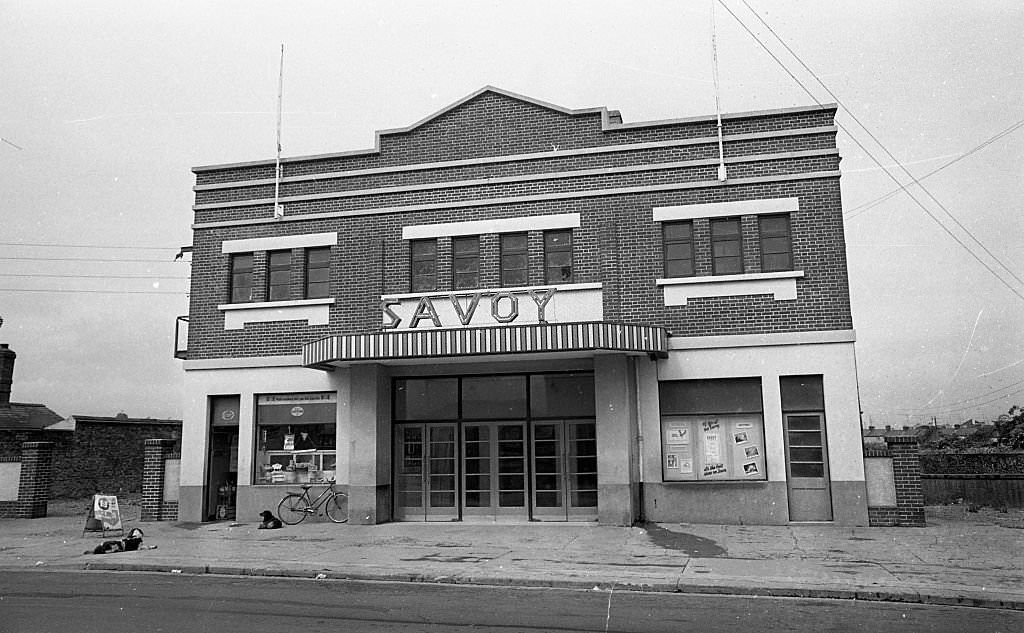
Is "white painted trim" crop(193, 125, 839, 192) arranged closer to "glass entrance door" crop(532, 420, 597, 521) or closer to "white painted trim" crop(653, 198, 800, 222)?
"white painted trim" crop(653, 198, 800, 222)

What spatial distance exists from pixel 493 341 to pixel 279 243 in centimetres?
695

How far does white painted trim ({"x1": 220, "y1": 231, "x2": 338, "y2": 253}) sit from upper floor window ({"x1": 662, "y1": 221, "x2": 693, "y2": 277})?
788 cm

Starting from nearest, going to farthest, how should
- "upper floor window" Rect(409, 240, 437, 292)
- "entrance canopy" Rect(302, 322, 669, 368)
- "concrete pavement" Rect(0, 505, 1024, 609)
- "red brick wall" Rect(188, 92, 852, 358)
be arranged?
"concrete pavement" Rect(0, 505, 1024, 609) → "entrance canopy" Rect(302, 322, 669, 368) → "red brick wall" Rect(188, 92, 852, 358) → "upper floor window" Rect(409, 240, 437, 292)

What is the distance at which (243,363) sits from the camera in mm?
20766

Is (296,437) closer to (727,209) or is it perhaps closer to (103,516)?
(103,516)

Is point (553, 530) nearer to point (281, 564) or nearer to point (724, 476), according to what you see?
point (724, 476)

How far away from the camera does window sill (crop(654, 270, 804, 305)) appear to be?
59.5ft

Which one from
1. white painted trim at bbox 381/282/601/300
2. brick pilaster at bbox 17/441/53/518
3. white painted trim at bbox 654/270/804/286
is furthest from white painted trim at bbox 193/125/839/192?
brick pilaster at bbox 17/441/53/518

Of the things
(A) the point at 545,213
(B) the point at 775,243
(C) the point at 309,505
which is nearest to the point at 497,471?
(C) the point at 309,505

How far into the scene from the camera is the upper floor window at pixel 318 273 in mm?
20812

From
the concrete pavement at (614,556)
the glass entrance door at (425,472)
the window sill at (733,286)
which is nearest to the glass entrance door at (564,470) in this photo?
the concrete pavement at (614,556)

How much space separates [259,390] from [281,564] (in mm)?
7698

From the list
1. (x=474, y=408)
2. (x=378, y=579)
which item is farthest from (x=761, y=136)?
(x=378, y=579)

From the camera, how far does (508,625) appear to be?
8.98 meters
